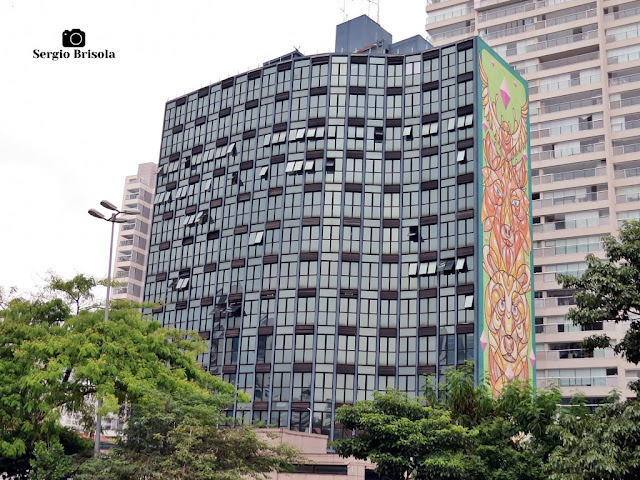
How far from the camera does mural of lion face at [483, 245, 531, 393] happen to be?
2621 inches

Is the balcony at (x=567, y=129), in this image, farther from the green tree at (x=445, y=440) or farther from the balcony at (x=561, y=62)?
the green tree at (x=445, y=440)

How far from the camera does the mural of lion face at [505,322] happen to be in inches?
2621

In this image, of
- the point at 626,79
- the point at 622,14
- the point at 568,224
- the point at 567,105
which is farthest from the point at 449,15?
the point at 568,224

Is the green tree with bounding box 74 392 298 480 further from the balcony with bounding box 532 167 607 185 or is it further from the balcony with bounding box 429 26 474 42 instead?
the balcony with bounding box 429 26 474 42

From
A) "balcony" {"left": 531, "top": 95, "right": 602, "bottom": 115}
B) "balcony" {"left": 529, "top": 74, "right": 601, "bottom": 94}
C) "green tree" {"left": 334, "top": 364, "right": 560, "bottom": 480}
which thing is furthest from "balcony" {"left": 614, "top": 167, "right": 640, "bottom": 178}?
"green tree" {"left": 334, "top": 364, "right": 560, "bottom": 480}

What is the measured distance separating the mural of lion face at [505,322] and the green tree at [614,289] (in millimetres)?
37297

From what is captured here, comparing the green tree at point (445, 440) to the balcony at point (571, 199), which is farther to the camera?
the balcony at point (571, 199)

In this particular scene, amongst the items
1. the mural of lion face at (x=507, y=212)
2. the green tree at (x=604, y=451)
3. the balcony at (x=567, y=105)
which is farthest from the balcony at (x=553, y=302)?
the green tree at (x=604, y=451)

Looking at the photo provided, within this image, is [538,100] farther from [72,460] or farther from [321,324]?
[72,460]

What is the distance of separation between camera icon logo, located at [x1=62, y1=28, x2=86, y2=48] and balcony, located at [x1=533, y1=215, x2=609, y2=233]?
51.5 metres

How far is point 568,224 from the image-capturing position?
78125mm

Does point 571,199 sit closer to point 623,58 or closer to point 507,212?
point 507,212

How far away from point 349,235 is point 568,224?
69.8 ft

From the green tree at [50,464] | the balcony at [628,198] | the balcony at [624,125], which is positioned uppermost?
the balcony at [624,125]
